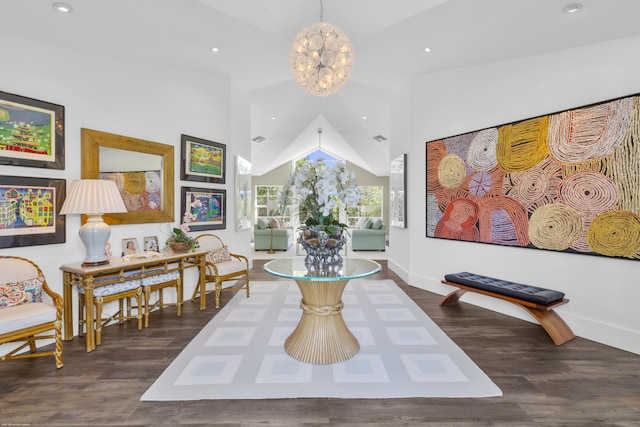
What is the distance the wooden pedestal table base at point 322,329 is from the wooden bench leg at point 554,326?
182cm

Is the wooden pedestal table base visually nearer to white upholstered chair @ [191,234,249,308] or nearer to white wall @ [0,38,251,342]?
white upholstered chair @ [191,234,249,308]

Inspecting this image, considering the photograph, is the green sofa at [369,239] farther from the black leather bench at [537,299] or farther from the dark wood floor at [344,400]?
the dark wood floor at [344,400]

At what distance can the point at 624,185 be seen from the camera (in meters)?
2.70

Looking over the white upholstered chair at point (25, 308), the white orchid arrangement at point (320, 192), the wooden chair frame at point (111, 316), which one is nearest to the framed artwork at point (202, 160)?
the wooden chair frame at point (111, 316)

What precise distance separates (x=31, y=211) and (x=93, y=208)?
20.3 inches

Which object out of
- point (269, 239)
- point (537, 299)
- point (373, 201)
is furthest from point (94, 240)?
point (373, 201)

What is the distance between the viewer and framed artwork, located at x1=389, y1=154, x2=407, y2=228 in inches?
195

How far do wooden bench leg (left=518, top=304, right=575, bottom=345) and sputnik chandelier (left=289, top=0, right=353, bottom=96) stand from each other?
9.31ft

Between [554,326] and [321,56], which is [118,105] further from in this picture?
[554,326]

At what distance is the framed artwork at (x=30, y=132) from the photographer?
2.55 meters

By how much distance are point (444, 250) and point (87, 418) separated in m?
4.03

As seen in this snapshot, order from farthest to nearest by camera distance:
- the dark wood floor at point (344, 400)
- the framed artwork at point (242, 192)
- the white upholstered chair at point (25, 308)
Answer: the framed artwork at point (242, 192), the white upholstered chair at point (25, 308), the dark wood floor at point (344, 400)

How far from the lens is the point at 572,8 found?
2.51m

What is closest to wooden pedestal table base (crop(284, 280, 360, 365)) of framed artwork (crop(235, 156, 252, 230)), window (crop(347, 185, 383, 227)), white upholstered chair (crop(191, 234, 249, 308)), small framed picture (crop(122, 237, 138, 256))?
white upholstered chair (crop(191, 234, 249, 308))
